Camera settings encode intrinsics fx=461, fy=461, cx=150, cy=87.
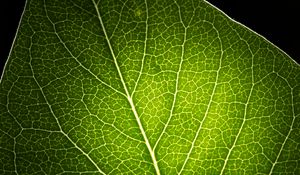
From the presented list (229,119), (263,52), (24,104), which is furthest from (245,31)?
(24,104)

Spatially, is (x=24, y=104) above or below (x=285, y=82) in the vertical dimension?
below

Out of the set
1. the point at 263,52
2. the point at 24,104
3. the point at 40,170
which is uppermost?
the point at 263,52

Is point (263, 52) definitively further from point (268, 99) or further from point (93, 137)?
point (93, 137)

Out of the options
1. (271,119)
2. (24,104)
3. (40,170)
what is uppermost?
(271,119)

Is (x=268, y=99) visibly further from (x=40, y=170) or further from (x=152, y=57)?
(x=40, y=170)

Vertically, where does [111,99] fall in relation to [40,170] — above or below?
above

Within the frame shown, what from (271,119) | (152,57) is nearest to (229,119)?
(271,119)
